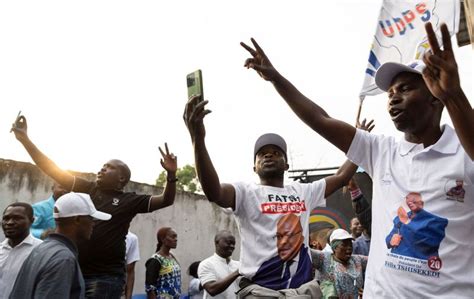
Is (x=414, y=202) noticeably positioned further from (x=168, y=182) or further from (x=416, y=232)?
(x=168, y=182)

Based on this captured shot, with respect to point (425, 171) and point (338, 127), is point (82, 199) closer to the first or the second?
point (338, 127)

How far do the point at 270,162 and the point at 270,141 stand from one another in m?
0.17

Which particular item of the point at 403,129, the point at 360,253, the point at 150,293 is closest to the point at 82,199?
the point at 403,129

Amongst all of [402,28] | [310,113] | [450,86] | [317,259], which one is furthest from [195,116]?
[402,28]

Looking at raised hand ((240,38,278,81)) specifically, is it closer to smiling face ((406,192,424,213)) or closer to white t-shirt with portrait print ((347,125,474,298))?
white t-shirt with portrait print ((347,125,474,298))

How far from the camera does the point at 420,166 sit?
1928mm

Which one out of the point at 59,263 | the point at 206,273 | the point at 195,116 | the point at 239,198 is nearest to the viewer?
the point at 195,116

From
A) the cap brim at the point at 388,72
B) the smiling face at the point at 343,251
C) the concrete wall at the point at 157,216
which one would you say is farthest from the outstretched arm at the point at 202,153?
the concrete wall at the point at 157,216

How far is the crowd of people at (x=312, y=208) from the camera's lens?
176 centimetres

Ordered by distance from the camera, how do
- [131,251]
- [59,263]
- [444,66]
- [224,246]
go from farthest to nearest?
[131,251]
[224,246]
[59,263]
[444,66]

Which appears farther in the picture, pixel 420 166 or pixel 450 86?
pixel 420 166

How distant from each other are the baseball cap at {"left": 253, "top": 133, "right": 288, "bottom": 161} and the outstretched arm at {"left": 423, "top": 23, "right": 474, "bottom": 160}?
198 centimetres

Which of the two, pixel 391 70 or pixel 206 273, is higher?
pixel 391 70

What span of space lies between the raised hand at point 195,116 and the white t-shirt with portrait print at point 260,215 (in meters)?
0.74
